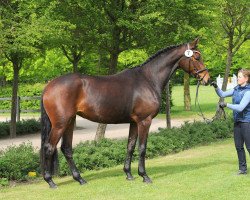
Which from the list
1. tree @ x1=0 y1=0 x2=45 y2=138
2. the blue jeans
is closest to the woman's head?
the blue jeans

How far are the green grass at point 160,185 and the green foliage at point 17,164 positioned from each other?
32 cm

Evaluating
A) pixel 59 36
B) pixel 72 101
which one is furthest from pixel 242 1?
pixel 72 101

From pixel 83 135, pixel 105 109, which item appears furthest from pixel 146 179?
pixel 83 135

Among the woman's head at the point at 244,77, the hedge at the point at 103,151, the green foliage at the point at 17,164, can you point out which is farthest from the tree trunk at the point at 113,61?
the woman's head at the point at 244,77

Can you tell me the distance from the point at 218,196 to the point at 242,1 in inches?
465

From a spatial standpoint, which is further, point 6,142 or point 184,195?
point 6,142

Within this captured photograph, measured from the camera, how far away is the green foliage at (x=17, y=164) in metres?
9.23

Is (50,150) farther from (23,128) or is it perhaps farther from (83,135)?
(23,128)

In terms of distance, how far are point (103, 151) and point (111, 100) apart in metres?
2.66

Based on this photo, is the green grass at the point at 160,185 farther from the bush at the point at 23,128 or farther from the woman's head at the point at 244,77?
the bush at the point at 23,128

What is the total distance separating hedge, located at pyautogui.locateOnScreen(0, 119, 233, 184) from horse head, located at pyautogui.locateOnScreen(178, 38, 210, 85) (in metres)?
3.04

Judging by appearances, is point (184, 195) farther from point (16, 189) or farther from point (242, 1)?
point (242, 1)

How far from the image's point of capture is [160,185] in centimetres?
837

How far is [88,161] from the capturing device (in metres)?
10.4
